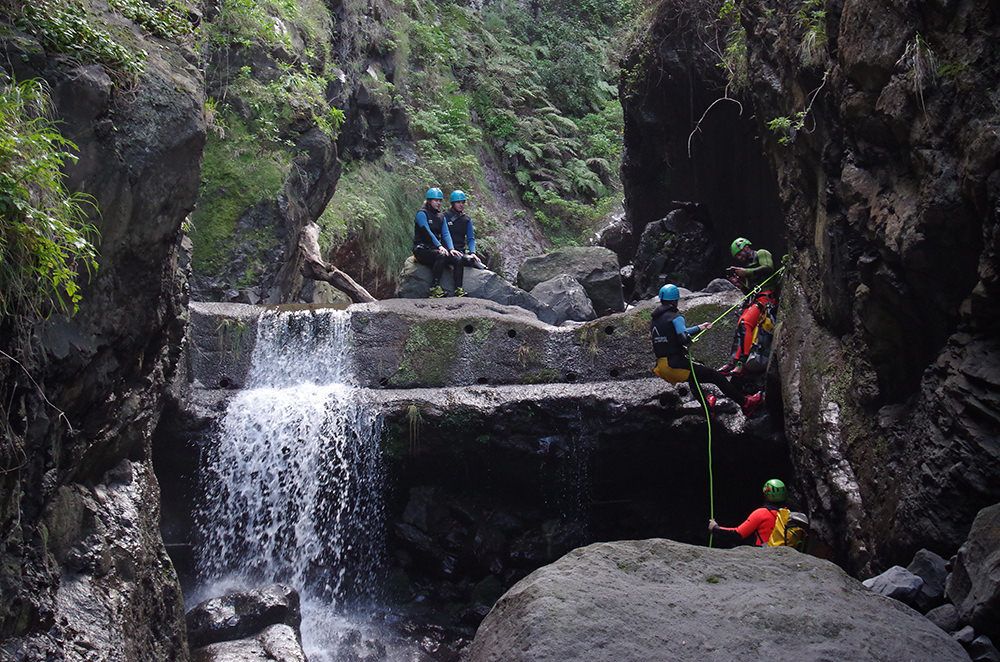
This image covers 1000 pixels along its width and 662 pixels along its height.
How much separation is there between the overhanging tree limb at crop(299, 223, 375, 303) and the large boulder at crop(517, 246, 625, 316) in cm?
285

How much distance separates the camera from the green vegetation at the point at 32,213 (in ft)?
15.4

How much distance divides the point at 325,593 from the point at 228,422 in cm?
226

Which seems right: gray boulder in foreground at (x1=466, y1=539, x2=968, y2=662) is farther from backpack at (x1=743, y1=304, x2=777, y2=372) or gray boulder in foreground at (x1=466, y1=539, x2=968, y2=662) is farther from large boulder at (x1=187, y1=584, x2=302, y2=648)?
backpack at (x1=743, y1=304, x2=777, y2=372)

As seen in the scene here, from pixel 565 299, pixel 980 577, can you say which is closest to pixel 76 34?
pixel 980 577

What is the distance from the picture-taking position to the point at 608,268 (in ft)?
46.0

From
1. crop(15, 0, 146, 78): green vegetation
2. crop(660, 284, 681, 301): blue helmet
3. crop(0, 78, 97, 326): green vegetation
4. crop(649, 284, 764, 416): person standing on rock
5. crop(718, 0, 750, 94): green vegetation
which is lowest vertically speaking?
crop(0, 78, 97, 326): green vegetation

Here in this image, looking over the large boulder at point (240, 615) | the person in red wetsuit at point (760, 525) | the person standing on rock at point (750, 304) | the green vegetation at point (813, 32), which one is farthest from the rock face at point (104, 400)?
the person standing on rock at point (750, 304)

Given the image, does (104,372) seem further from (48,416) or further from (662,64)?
(662,64)

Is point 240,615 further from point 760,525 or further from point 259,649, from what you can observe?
point 760,525

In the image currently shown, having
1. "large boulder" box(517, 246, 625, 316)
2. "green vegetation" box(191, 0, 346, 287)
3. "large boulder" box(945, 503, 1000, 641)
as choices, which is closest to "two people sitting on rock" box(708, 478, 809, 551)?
"large boulder" box(945, 503, 1000, 641)

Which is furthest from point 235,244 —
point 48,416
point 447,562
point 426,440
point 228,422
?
point 48,416

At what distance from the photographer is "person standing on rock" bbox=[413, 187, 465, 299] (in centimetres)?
1330

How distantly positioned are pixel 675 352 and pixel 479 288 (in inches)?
159

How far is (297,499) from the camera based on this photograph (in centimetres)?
1016
